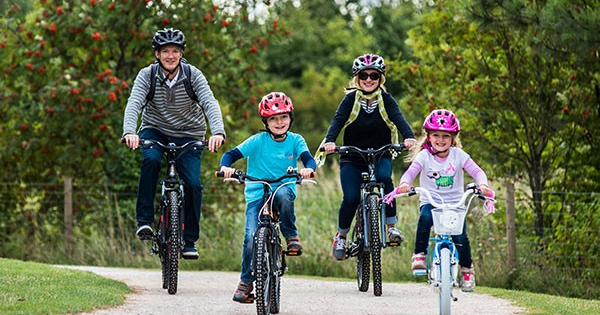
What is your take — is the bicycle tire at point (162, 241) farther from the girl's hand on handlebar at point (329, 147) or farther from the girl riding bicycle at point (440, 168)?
the girl riding bicycle at point (440, 168)

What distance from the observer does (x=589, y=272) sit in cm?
1396

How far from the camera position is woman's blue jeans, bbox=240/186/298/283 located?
30.0ft

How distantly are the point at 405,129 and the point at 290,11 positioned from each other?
134 ft

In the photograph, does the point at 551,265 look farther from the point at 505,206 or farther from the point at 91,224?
the point at 91,224

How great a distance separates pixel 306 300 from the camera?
10.6 metres

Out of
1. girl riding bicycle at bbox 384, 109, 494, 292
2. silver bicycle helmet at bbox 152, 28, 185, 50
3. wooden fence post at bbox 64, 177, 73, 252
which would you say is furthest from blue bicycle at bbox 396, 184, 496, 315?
wooden fence post at bbox 64, 177, 73, 252

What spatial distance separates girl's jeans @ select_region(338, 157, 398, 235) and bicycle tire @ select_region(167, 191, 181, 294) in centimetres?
170

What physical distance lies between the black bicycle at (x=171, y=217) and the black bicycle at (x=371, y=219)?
1.54 m

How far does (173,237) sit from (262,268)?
194cm

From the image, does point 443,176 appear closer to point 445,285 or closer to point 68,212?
point 445,285

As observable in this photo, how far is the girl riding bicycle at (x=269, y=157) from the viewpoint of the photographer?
30.4ft

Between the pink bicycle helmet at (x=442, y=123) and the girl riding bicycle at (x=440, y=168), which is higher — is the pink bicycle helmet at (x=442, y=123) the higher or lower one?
the higher one

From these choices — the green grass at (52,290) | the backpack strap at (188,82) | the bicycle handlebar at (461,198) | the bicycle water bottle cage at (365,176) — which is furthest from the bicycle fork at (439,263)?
the backpack strap at (188,82)

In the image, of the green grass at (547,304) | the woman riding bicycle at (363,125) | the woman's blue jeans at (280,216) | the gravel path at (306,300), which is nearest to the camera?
the woman's blue jeans at (280,216)
